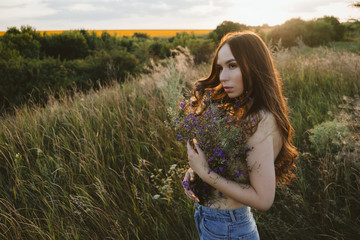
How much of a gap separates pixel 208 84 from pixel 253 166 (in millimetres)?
907

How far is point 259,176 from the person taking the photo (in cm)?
121

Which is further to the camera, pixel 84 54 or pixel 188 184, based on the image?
pixel 84 54

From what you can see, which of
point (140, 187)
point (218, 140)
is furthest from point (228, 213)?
point (140, 187)

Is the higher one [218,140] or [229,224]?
[218,140]

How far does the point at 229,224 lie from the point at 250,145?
1.57ft

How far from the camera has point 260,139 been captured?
1.22m

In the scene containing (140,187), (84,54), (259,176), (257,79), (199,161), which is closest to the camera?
(259,176)

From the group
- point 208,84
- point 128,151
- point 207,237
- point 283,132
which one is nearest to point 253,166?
point 283,132

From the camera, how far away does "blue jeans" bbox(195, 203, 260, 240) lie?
4.50 feet

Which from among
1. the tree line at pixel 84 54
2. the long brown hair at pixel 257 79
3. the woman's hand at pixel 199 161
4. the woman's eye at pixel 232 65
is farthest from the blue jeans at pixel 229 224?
the tree line at pixel 84 54

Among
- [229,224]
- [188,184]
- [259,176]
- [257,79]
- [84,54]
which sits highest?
[84,54]

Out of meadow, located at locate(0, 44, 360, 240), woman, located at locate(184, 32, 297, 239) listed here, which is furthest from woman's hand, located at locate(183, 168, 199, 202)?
meadow, located at locate(0, 44, 360, 240)

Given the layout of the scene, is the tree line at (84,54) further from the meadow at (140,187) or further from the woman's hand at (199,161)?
the woman's hand at (199,161)

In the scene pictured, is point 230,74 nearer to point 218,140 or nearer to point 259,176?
point 218,140
